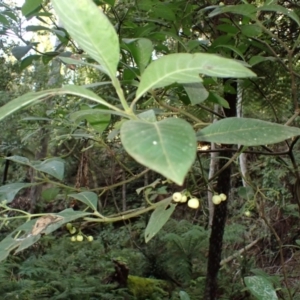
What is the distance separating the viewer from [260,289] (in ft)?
2.49

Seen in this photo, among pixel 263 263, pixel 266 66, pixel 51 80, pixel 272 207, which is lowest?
pixel 263 263

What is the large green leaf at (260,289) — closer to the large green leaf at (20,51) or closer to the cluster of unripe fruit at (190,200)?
the cluster of unripe fruit at (190,200)

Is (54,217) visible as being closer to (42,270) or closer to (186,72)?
(186,72)

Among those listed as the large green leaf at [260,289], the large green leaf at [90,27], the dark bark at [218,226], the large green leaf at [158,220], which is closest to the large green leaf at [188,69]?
the large green leaf at [90,27]

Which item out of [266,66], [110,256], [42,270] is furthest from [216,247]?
[110,256]

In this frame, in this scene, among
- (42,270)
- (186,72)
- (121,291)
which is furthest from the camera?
(42,270)

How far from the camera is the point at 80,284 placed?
337 centimetres

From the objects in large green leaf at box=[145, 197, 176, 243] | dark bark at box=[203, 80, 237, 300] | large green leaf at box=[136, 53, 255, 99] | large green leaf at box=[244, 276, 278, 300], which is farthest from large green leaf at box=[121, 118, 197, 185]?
dark bark at box=[203, 80, 237, 300]

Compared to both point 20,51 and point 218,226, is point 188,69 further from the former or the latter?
point 218,226

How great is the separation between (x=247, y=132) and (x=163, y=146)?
6.8 inches

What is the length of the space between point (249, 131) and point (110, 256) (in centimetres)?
399

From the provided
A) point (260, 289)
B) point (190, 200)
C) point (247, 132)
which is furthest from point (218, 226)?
point (247, 132)

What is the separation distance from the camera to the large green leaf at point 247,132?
36 cm

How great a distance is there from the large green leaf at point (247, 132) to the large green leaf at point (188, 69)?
0.29 ft
